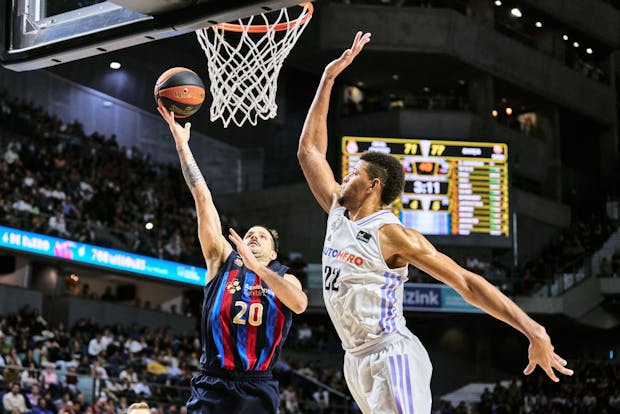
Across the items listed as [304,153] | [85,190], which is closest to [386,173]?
[304,153]

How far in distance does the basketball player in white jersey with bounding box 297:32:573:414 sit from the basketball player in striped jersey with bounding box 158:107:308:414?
945 millimetres

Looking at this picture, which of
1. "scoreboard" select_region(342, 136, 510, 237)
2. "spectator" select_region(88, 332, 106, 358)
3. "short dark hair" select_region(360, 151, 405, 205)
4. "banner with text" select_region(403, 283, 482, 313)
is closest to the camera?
"short dark hair" select_region(360, 151, 405, 205)

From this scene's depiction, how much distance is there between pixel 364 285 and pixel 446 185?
1809 centimetres

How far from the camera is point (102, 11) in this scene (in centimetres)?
612

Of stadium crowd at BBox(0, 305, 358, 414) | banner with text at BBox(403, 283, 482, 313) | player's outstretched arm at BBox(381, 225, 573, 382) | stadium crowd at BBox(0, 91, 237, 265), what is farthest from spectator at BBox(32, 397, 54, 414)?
banner with text at BBox(403, 283, 482, 313)

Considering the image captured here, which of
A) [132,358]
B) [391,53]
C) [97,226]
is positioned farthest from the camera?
[391,53]

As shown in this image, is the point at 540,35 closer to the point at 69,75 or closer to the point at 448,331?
the point at 448,331

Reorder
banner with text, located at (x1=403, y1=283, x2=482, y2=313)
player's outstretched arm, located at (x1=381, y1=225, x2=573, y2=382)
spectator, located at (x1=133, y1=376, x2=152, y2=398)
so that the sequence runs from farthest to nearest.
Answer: banner with text, located at (x1=403, y1=283, x2=482, y2=313) < spectator, located at (x1=133, y1=376, x2=152, y2=398) < player's outstretched arm, located at (x1=381, y1=225, x2=573, y2=382)

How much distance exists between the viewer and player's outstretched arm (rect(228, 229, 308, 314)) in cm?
480

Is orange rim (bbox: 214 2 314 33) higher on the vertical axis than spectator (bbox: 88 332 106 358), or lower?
higher

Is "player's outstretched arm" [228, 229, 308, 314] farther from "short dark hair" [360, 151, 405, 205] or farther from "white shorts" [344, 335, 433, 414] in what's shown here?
"short dark hair" [360, 151, 405, 205]

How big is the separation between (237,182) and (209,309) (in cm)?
2451

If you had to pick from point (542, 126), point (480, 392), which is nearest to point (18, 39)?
point (480, 392)

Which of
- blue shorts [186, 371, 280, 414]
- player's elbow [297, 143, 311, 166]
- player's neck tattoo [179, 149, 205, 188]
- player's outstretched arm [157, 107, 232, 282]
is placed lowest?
blue shorts [186, 371, 280, 414]
